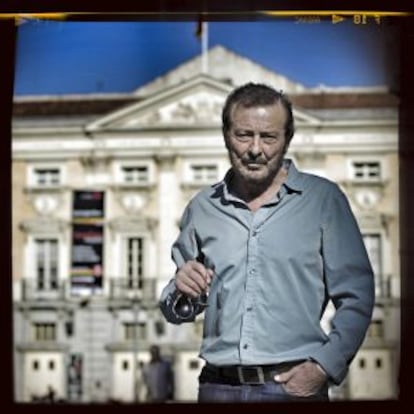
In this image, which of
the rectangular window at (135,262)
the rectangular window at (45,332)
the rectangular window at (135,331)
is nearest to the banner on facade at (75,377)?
the rectangular window at (45,332)

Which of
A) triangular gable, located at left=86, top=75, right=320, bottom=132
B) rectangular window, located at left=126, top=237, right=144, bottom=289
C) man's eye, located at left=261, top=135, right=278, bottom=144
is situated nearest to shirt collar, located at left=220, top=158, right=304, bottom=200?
man's eye, located at left=261, top=135, right=278, bottom=144

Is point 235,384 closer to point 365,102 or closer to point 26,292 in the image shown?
point 26,292

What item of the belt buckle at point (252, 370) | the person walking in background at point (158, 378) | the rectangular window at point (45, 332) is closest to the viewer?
the belt buckle at point (252, 370)

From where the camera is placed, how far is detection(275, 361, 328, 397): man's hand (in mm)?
4398

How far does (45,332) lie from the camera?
4625 millimetres

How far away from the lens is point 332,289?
14.5 ft

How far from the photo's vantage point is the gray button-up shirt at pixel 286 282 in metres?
4.42

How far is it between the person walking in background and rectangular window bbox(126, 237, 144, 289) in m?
0.32

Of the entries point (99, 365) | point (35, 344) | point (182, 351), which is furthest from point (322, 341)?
point (35, 344)

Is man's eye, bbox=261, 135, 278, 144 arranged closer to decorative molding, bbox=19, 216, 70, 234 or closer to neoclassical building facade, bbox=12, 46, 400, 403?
neoclassical building facade, bbox=12, 46, 400, 403

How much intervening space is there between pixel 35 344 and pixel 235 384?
38.7 inches

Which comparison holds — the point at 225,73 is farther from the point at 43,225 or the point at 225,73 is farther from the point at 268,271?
the point at 43,225

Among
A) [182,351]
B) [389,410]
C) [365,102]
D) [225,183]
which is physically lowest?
[389,410]

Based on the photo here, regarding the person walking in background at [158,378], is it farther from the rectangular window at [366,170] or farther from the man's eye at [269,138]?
the rectangular window at [366,170]
